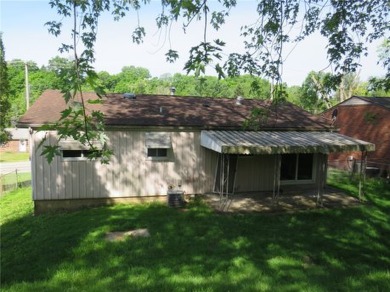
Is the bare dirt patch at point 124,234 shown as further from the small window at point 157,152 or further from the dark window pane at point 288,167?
the dark window pane at point 288,167

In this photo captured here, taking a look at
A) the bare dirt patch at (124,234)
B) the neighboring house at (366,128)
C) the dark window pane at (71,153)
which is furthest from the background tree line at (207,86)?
the bare dirt patch at (124,234)

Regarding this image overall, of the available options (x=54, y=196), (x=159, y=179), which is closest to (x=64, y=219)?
(x=54, y=196)

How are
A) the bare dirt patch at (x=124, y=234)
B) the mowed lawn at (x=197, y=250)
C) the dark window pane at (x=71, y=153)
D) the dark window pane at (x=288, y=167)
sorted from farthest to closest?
1. the dark window pane at (x=288, y=167)
2. the dark window pane at (x=71, y=153)
3. the bare dirt patch at (x=124, y=234)
4. the mowed lawn at (x=197, y=250)

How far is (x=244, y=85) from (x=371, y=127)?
2032 inches

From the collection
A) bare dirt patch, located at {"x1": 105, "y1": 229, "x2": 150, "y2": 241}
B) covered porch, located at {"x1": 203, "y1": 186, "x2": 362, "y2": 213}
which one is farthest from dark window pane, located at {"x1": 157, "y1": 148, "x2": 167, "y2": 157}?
bare dirt patch, located at {"x1": 105, "y1": 229, "x2": 150, "y2": 241}

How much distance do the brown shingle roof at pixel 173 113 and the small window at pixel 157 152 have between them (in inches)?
40.3

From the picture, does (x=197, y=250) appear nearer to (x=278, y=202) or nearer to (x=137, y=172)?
(x=278, y=202)

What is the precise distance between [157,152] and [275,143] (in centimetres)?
432

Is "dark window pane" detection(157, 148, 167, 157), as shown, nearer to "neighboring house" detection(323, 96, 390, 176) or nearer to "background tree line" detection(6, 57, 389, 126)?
"background tree line" detection(6, 57, 389, 126)

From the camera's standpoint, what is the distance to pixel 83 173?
41.2 ft

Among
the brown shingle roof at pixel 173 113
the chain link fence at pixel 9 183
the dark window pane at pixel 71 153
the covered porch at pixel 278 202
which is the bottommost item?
the chain link fence at pixel 9 183

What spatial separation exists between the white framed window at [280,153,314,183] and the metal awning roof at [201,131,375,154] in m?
1.27

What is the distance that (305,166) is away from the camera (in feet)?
51.6

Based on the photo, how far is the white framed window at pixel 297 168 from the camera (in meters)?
15.3
